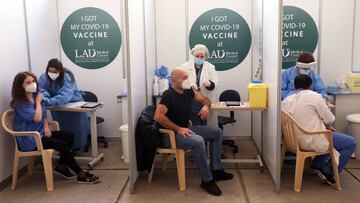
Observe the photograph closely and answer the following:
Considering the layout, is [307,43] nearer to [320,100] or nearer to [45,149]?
[320,100]

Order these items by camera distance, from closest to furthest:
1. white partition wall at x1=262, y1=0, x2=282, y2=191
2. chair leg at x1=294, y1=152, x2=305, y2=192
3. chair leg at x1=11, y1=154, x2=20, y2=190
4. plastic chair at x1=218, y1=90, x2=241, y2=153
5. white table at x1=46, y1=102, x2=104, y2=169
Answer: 1. white partition wall at x1=262, y1=0, x2=282, y2=191
2. chair leg at x1=294, y1=152, x2=305, y2=192
3. chair leg at x1=11, y1=154, x2=20, y2=190
4. white table at x1=46, y1=102, x2=104, y2=169
5. plastic chair at x1=218, y1=90, x2=241, y2=153

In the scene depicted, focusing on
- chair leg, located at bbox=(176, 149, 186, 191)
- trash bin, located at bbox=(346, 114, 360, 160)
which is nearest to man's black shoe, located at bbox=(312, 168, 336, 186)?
trash bin, located at bbox=(346, 114, 360, 160)

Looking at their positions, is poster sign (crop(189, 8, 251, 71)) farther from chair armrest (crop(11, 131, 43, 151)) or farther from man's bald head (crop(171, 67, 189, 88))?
chair armrest (crop(11, 131, 43, 151))

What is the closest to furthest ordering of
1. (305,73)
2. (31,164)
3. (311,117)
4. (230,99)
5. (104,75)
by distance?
(311,117), (31,164), (305,73), (230,99), (104,75)

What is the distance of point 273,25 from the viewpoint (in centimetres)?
337

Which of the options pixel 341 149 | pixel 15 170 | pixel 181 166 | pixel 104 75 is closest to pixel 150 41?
pixel 104 75

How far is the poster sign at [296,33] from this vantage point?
4.88 meters

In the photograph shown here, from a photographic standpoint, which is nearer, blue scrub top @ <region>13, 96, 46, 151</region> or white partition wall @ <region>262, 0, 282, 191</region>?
white partition wall @ <region>262, 0, 282, 191</region>

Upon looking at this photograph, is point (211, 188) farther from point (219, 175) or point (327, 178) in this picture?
point (327, 178)

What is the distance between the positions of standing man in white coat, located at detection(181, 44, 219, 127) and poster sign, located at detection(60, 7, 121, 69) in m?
1.47

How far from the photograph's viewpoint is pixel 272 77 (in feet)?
11.5

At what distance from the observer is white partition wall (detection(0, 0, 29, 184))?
3.67m

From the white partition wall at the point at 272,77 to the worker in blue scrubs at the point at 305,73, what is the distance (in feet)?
1.81

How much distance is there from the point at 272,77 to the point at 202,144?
933mm
